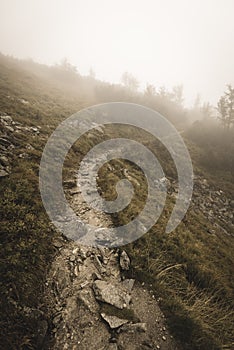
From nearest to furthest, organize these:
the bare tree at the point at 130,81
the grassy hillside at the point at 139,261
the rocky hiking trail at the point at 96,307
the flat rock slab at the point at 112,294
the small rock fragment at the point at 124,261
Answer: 1. the rocky hiking trail at the point at 96,307
2. the grassy hillside at the point at 139,261
3. the flat rock slab at the point at 112,294
4. the small rock fragment at the point at 124,261
5. the bare tree at the point at 130,81

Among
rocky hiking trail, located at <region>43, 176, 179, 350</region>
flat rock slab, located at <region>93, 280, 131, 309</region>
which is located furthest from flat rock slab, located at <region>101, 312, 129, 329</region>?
flat rock slab, located at <region>93, 280, 131, 309</region>

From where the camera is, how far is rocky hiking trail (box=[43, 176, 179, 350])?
4.26 meters

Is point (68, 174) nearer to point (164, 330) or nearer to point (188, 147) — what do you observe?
point (164, 330)

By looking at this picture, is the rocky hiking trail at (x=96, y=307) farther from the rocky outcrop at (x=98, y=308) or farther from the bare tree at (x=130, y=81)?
the bare tree at (x=130, y=81)

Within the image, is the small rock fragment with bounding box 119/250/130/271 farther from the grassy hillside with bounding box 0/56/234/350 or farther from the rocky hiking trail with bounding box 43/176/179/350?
the grassy hillside with bounding box 0/56/234/350

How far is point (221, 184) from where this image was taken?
1555 cm

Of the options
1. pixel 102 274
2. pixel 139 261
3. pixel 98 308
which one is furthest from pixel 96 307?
pixel 139 261

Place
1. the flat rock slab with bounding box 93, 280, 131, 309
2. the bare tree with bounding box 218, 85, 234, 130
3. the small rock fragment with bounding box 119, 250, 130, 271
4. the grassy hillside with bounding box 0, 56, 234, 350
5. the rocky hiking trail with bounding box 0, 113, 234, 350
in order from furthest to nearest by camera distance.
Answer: the bare tree with bounding box 218, 85, 234, 130 < the small rock fragment with bounding box 119, 250, 130, 271 < the flat rock slab with bounding box 93, 280, 131, 309 < the grassy hillside with bounding box 0, 56, 234, 350 < the rocky hiking trail with bounding box 0, 113, 234, 350

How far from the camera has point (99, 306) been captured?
4820 mm

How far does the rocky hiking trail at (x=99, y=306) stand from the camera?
168 inches

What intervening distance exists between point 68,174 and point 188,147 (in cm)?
1574

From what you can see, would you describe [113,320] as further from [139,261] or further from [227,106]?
[227,106]

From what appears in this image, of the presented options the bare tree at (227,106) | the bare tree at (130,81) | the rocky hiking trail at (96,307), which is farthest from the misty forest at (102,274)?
the bare tree at (130,81)

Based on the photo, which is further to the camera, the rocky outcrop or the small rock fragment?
the small rock fragment
